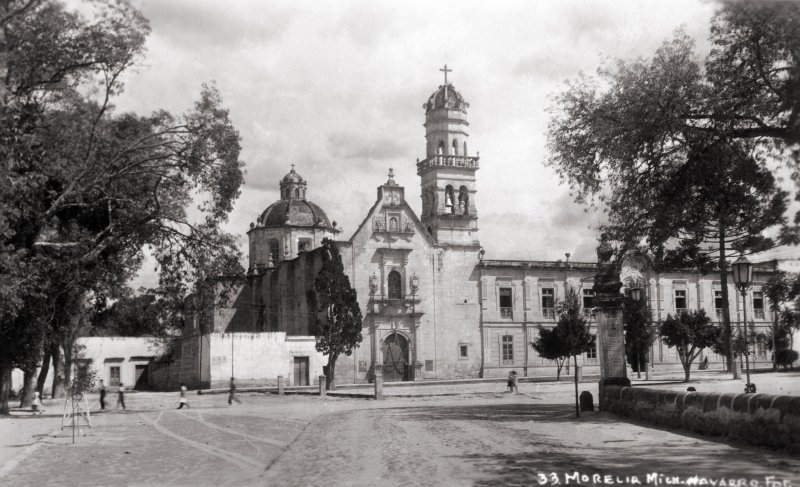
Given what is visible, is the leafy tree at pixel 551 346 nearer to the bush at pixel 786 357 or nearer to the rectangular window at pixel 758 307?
the bush at pixel 786 357

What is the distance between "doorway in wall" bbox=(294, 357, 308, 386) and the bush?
25.6 meters

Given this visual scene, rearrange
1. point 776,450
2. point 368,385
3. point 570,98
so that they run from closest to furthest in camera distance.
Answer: point 776,450
point 570,98
point 368,385

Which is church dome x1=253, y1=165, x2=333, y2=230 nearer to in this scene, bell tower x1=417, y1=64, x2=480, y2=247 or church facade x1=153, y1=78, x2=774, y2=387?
church facade x1=153, y1=78, x2=774, y2=387

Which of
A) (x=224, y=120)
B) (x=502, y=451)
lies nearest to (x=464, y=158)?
(x=224, y=120)

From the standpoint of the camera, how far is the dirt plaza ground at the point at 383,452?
31.9 feet

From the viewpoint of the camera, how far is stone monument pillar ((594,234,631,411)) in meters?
18.8

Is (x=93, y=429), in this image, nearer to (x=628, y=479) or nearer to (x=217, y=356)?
(x=628, y=479)

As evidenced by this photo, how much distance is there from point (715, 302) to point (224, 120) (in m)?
41.3

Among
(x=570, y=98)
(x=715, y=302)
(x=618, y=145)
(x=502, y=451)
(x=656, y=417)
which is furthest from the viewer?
(x=715, y=302)

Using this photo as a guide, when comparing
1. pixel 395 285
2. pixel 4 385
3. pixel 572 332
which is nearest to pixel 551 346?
pixel 572 332

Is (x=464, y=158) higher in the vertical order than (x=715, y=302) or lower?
higher

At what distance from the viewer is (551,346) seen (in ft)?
148

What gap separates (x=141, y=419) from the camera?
22172 millimetres

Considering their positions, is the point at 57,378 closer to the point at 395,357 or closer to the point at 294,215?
the point at 395,357
